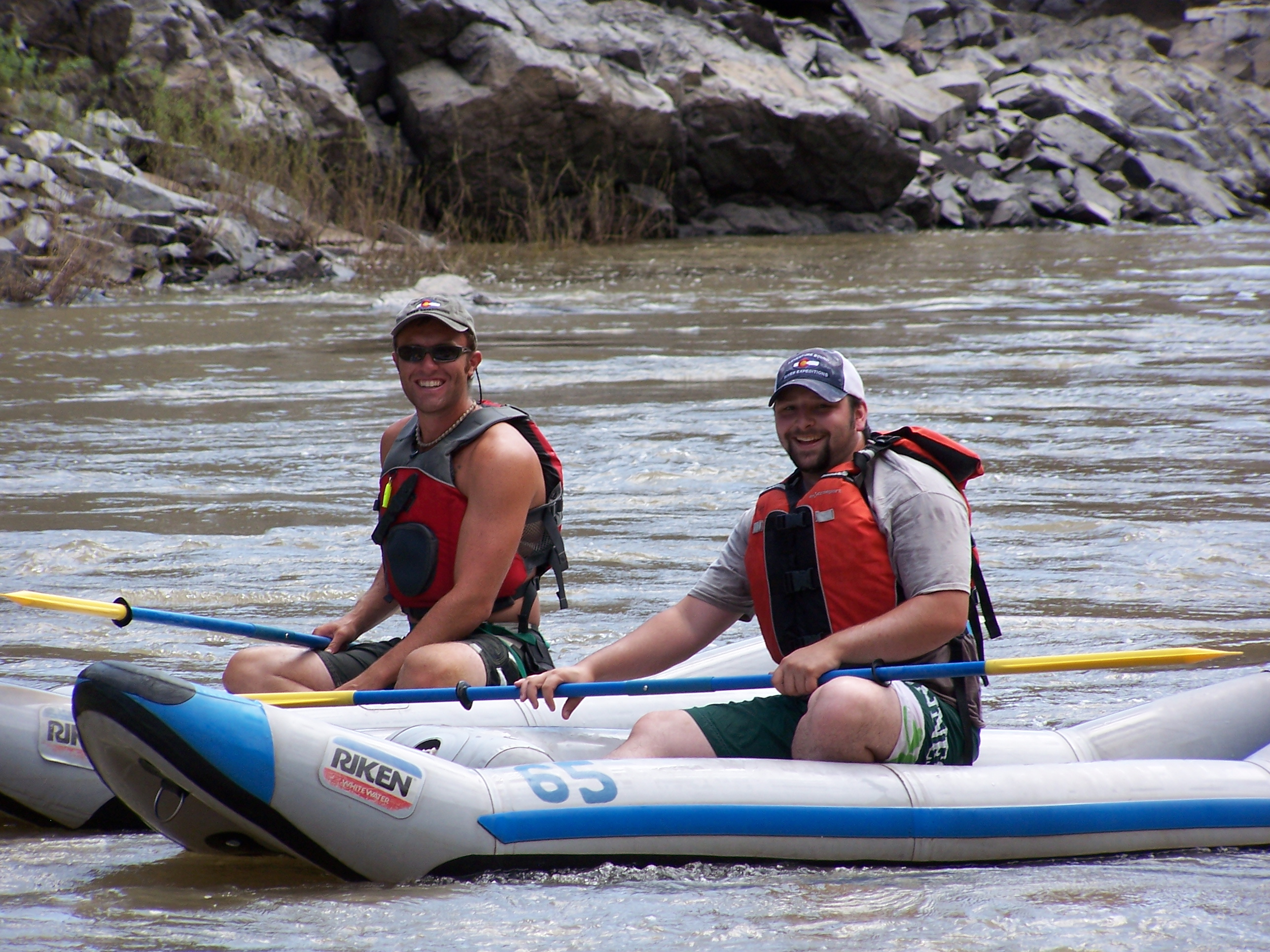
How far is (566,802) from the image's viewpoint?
269 centimetres

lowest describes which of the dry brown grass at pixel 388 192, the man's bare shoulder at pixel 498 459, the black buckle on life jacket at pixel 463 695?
the black buckle on life jacket at pixel 463 695

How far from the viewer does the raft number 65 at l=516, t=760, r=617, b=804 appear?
2699 mm

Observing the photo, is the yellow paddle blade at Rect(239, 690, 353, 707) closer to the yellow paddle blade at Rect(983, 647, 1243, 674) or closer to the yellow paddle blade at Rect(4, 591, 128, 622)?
the yellow paddle blade at Rect(4, 591, 128, 622)

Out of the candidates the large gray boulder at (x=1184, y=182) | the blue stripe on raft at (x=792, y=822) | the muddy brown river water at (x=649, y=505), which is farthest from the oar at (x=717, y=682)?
the large gray boulder at (x=1184, y=182)

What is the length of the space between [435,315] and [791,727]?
119 cm

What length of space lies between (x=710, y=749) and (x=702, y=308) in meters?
10.2

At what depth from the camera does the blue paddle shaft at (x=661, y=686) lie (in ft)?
9.05

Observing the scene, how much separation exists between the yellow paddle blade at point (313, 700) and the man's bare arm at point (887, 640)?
92 cm

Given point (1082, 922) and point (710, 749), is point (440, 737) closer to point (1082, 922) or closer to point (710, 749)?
point (710, 749)

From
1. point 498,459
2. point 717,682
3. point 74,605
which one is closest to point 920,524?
point 717,682

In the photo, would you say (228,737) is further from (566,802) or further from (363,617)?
(363,617)

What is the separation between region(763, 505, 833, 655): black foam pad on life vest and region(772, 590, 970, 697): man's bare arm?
108 millimetres

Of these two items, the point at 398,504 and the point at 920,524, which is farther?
the point at 398,504

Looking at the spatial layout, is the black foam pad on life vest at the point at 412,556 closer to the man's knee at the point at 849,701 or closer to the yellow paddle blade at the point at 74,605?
the yellow paddle blade at the point at 74,605
